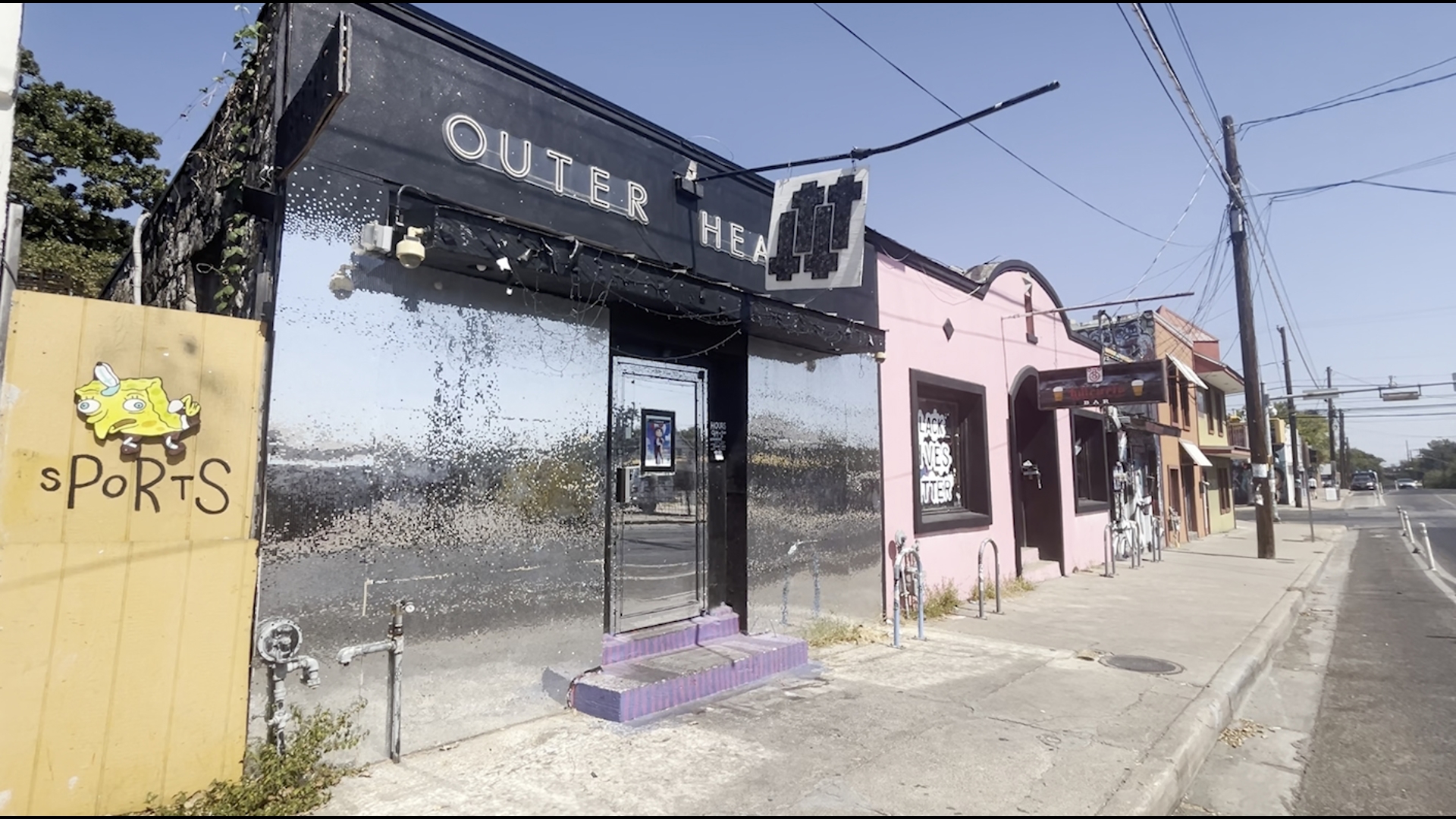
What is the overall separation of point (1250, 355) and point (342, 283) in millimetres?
19709

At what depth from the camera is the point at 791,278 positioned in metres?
6.79

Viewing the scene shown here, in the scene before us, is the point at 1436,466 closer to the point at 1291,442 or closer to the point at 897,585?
the point at 1291,442

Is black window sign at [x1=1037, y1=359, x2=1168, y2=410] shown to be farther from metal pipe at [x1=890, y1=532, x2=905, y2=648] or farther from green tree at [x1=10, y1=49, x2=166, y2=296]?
green tree at [x1=10, y1=49, x2=166, y2=296]

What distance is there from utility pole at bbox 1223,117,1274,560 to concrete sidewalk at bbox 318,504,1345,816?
11688 millimetres

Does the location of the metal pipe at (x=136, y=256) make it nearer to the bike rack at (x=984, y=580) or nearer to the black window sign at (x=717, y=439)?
the black window sign at (x=717, y=439)

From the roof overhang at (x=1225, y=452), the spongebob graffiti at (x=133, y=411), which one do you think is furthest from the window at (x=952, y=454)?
the roof overhang at (x=1225, y=452)

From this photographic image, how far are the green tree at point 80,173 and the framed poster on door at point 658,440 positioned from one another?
11556mm

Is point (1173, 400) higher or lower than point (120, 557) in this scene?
higher

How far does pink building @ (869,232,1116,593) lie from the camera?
9.30 m

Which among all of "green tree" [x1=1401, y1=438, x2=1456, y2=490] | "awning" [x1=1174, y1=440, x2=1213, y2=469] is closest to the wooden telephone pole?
"awning" [x1=1174, y1=440, x2=1213, y2=469]

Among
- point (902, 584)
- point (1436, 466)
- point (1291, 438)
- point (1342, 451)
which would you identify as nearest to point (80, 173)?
point (902, 584)

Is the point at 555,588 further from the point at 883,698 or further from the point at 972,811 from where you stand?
the point at 972,811

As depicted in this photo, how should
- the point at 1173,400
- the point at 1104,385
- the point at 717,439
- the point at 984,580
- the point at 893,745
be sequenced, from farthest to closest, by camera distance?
1. the point at 1173,400
2. the point at 1104,385
3. the point at 984,580
4. the point at 717,439
5. the point at 893,745

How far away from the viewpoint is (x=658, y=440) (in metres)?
6.69
